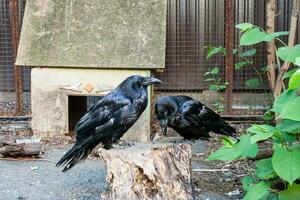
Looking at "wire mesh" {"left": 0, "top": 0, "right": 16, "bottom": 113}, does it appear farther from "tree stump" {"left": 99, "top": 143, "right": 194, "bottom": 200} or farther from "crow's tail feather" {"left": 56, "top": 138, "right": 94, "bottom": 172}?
"tree stump" {"left": 99, "top": 143, "right": 194, "bottom": 200}

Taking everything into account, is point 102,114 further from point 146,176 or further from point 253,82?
point 253,82

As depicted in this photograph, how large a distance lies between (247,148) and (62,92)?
3.52 m

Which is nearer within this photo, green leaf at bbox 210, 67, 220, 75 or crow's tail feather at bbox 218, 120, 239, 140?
crow's tail feather at bbox 218, 120, 239, 140

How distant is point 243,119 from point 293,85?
4.77 m

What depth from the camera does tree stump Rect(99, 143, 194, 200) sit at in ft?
13.2

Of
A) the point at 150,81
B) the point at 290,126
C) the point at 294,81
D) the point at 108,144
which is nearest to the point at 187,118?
the point at 150,81

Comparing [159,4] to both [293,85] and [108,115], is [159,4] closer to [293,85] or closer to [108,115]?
[108,115]

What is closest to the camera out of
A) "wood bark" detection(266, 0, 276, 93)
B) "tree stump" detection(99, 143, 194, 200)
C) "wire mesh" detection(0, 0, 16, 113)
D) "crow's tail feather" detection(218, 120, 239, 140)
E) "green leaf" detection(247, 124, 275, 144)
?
"green leaf" detection(247, 124, 275, 144)

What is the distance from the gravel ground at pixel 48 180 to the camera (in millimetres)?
4656

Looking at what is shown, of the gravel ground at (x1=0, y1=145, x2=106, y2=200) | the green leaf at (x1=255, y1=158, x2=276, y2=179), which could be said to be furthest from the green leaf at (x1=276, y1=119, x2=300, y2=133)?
the gravel ground at (x1=0, y1=145, x2=106, y2=200)

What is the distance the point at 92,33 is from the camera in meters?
6.55

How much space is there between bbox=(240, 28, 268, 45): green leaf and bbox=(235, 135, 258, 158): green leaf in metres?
0.60

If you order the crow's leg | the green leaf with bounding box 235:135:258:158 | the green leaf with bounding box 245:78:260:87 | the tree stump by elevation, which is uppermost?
the green leaf with bounding box 245:78:260:87

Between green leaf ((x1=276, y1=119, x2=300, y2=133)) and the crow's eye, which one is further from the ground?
the crow's eye
